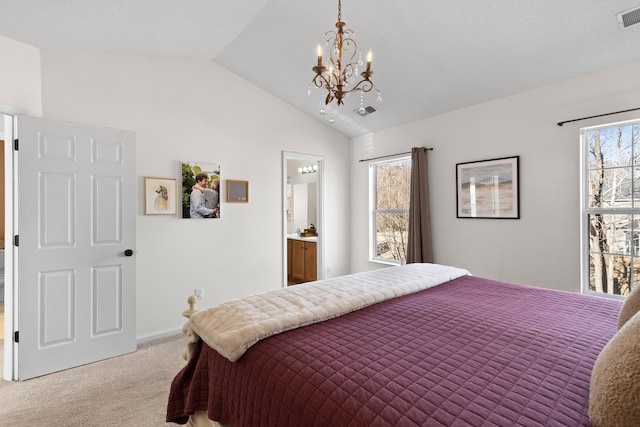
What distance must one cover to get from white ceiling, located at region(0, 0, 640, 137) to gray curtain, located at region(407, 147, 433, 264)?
69 centimetres

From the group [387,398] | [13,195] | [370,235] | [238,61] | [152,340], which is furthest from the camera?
Result: [370,235]

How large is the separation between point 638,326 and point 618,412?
22 cm

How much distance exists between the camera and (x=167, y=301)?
3324 millimetres

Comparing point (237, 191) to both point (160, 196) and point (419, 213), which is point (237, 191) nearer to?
point (160, 196)

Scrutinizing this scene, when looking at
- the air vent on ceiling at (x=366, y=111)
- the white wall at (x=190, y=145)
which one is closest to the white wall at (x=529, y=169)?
the air vent on ceiling at (x=366, y=111)

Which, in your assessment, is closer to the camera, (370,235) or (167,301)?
(167,301)

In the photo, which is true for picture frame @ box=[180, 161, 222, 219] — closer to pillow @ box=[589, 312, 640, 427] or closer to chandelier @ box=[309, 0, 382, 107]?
chandelier @ box=[309, 0, 382, 107]

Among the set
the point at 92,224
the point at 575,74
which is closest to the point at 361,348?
the point at 92,224

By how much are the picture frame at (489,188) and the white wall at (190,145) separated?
2056mm

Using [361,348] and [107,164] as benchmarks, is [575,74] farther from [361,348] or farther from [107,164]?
[107,164]

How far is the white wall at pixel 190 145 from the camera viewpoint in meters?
2.93

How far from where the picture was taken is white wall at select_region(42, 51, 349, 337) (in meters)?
2.93

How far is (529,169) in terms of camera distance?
3.13 metres

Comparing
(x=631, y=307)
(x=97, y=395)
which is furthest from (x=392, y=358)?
(x=97, y=395)
